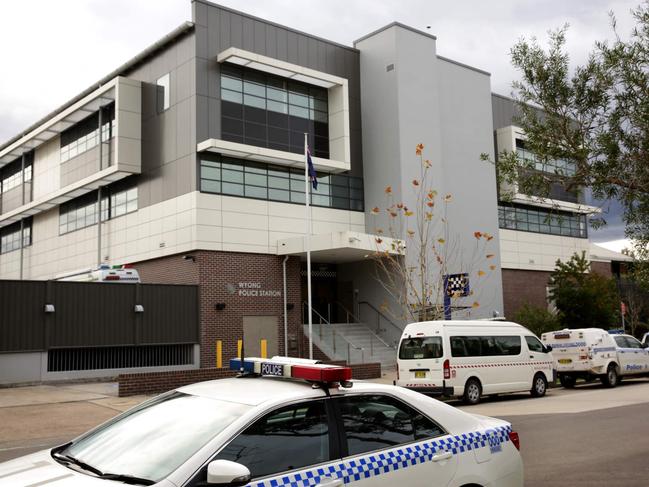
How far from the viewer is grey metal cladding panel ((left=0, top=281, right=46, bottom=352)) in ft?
74.6

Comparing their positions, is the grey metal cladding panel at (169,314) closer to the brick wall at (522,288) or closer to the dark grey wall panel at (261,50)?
the dark grey wall panel at (261,50)

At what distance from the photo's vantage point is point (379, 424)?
471cm

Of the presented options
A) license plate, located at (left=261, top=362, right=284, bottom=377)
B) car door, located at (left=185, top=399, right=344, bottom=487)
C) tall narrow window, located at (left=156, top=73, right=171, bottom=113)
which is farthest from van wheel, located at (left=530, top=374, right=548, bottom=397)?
tall narrow window, located at (left=156, top=73, right=171, bottom=113)

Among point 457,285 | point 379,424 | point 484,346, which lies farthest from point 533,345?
point 379,424

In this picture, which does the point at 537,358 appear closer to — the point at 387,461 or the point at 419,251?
the point at 419,251

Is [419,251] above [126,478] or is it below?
above

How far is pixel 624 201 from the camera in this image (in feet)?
32.4

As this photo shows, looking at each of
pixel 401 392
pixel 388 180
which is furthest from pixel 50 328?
pixel 401 392

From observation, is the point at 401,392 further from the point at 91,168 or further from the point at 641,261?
the point at 91,168

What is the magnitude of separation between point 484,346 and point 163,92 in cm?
1909

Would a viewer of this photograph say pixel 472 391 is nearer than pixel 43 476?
No

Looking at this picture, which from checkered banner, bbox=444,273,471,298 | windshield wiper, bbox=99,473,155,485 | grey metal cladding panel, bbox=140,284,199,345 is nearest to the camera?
windshield wiper, bbox=99,473,155,485

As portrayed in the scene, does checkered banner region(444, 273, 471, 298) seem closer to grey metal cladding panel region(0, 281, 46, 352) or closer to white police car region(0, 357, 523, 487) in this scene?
grey metal cladding panel region(0, 281, 46, 352)

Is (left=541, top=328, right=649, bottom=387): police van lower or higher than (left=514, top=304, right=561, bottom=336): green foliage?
lower
